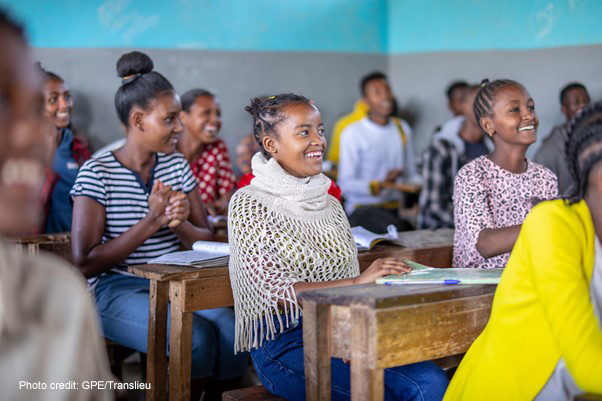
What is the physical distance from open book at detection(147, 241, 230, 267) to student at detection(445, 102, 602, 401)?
118 centimetres

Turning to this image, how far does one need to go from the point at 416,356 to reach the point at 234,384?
1.25 m

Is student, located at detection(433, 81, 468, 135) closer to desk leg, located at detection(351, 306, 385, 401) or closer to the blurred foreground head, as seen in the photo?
desk leg, located at detection(351, 306, 385, 401)

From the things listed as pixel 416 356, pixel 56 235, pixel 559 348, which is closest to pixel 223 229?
pixel 56 235

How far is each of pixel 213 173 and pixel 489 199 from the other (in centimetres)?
241

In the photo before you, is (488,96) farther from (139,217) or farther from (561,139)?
(561,139)

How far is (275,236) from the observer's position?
8.25ft

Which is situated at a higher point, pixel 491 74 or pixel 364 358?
pixel 491 74

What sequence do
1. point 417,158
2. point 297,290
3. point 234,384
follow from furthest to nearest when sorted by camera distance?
1. point 417,158
2. point 234,384
3. point 297,290

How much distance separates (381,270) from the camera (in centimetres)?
230

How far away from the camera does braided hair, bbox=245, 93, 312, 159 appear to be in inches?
110

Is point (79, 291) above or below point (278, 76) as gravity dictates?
below

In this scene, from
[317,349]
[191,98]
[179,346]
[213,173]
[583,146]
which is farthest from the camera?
[191,98]

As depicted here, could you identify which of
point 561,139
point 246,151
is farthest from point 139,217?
point 561,139

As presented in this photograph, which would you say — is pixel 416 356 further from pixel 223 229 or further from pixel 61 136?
pixel 61 136
